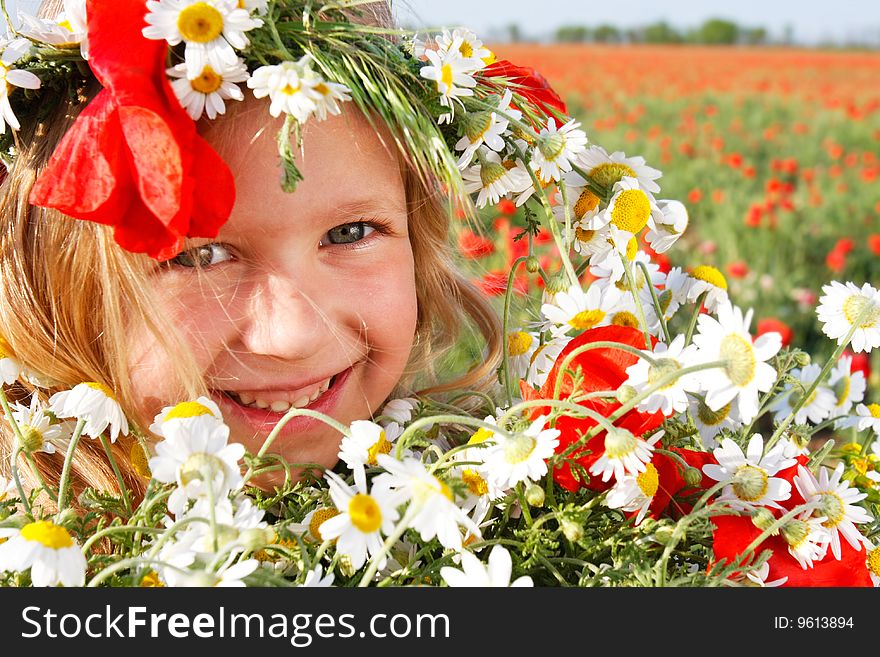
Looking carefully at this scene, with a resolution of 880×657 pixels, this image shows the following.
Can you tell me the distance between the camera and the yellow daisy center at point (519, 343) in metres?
1.19

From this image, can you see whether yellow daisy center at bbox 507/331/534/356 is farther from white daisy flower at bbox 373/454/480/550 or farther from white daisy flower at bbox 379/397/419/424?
white daisy flower at bbox 373/454/480/550

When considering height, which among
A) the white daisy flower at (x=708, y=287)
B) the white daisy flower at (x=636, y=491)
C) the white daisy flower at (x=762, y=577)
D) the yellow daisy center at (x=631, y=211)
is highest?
the yellow daisy center at (x=631, y=211)

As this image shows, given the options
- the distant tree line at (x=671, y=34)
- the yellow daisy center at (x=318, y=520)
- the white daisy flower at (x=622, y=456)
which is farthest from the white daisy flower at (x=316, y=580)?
the distant tree line at (x=671, y=34)

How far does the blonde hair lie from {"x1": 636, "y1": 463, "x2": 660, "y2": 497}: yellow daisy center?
41 cm

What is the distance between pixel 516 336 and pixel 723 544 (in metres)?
0.44

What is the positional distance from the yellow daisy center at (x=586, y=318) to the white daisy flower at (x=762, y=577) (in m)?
0.30

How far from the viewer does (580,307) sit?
99cm

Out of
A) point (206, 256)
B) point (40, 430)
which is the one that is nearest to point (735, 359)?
point (206, 256)

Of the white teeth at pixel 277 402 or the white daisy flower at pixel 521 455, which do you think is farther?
the white teeth at pixel 277 402

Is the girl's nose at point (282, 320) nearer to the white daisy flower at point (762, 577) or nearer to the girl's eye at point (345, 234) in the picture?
the girl's eye at point (345, 234)

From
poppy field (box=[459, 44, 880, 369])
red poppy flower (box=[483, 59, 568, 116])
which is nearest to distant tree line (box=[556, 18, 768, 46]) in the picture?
poppy field (box=[459, 44, 880, 369])

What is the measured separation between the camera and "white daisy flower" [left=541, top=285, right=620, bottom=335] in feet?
3.24

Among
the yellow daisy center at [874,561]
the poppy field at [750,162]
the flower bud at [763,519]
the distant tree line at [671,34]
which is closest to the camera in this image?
the flower bud at [763,519]

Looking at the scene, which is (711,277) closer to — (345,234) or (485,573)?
(345,234)
